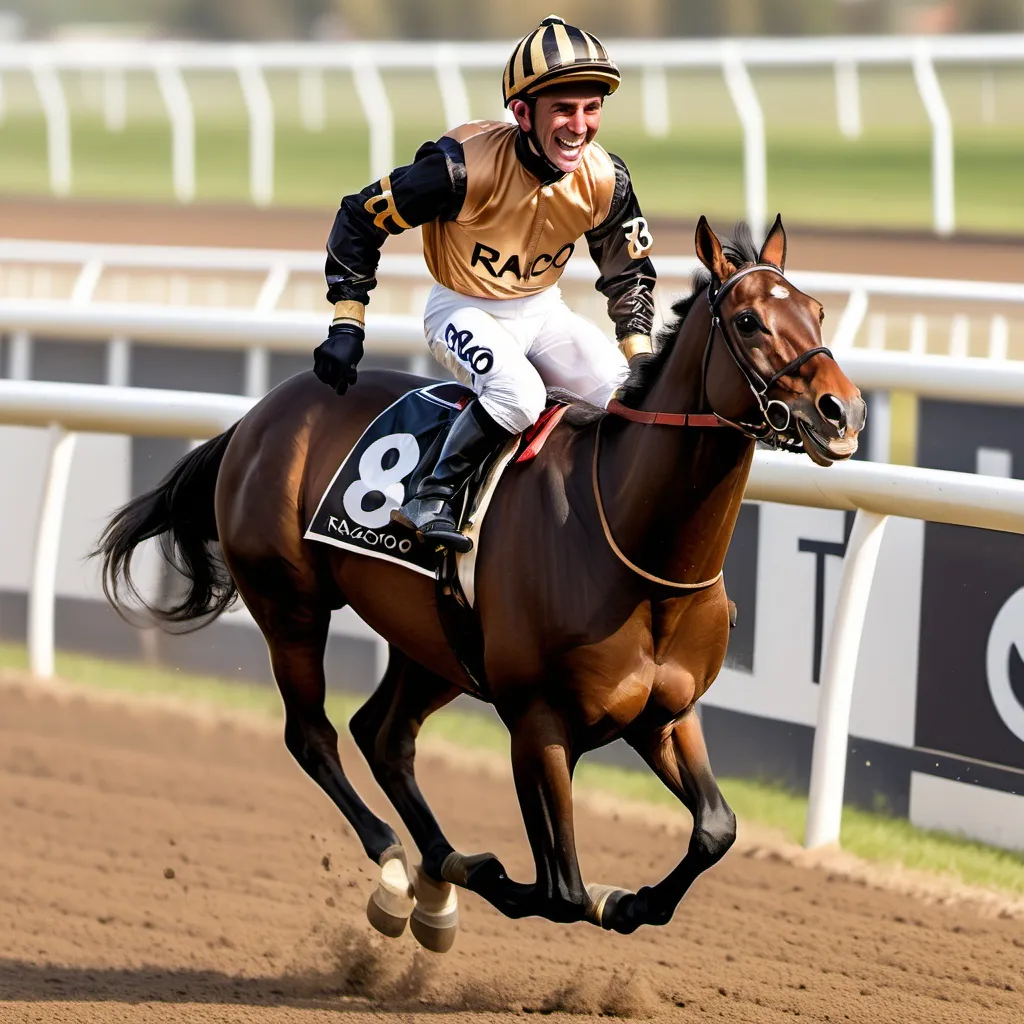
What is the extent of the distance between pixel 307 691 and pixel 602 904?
124 cm

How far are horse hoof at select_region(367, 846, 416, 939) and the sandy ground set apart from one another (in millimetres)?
7733

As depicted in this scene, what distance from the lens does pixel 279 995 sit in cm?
428

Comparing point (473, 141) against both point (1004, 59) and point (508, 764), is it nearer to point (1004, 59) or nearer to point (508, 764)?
point (508, 764)

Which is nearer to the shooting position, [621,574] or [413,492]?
[621,574]

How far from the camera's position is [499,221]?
3.99m

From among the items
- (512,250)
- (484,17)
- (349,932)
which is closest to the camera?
(512,250)

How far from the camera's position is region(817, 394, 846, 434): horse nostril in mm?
3219

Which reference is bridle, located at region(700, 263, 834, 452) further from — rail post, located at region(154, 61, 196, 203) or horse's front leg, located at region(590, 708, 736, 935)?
rail post, located at region(154, 61, 196, 203)

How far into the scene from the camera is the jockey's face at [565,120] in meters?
3.79

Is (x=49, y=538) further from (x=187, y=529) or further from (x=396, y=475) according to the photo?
(x=396, y=475)

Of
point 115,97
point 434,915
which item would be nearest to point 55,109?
point 115,97

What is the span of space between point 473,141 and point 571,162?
245 mm

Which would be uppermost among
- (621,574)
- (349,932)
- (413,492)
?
(413,492)

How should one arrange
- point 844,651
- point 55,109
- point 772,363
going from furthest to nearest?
point 55,109 < point 844,651 < point 772,363
